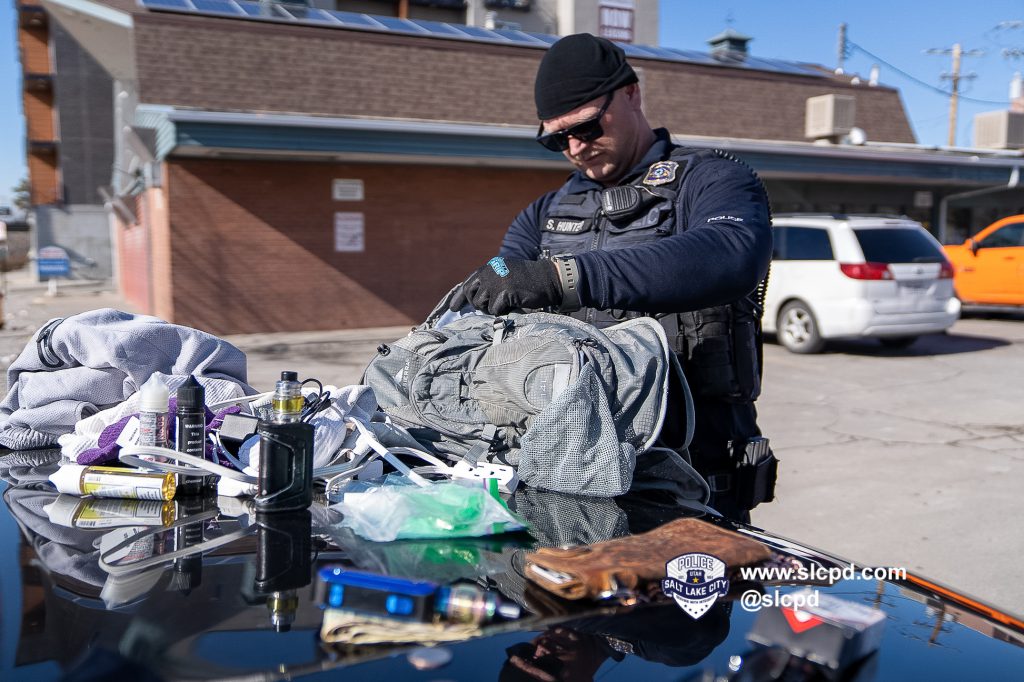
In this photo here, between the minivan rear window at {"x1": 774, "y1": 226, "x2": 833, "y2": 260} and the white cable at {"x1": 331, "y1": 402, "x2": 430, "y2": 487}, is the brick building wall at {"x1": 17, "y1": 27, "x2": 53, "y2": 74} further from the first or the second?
the white cable at {"x1": 331, "y1": 402, "x2": 430, "y2": 487}

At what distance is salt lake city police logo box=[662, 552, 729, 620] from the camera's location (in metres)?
1.22

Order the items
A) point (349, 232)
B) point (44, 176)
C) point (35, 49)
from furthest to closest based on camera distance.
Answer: point (44, 176), point (35, 49), point (349, 232)

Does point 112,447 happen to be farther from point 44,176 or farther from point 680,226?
point 44,176

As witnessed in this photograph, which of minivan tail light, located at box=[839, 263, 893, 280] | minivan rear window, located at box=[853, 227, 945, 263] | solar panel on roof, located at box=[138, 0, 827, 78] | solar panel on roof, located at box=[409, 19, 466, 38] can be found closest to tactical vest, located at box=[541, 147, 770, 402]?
minivan tail light, located at box=[839, 263, 893, 280]

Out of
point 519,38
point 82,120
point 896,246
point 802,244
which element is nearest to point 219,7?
point 519,38

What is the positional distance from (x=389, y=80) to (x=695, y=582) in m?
14.4

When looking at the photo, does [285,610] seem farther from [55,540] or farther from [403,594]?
[55,540]

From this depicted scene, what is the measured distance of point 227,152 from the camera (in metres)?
12.0

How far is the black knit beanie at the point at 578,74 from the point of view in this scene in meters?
2.14

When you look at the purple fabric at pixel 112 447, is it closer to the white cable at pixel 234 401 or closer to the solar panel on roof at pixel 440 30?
the white cable at pixel 234 401

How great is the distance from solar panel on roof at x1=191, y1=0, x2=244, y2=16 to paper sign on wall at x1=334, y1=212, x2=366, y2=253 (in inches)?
149

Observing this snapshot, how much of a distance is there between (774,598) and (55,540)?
1.21 metres

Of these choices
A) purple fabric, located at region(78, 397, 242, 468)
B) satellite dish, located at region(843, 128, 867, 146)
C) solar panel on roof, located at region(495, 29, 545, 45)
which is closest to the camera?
purple fabric, located at region(78, 397, 242, 468)

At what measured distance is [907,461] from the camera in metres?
5.80
